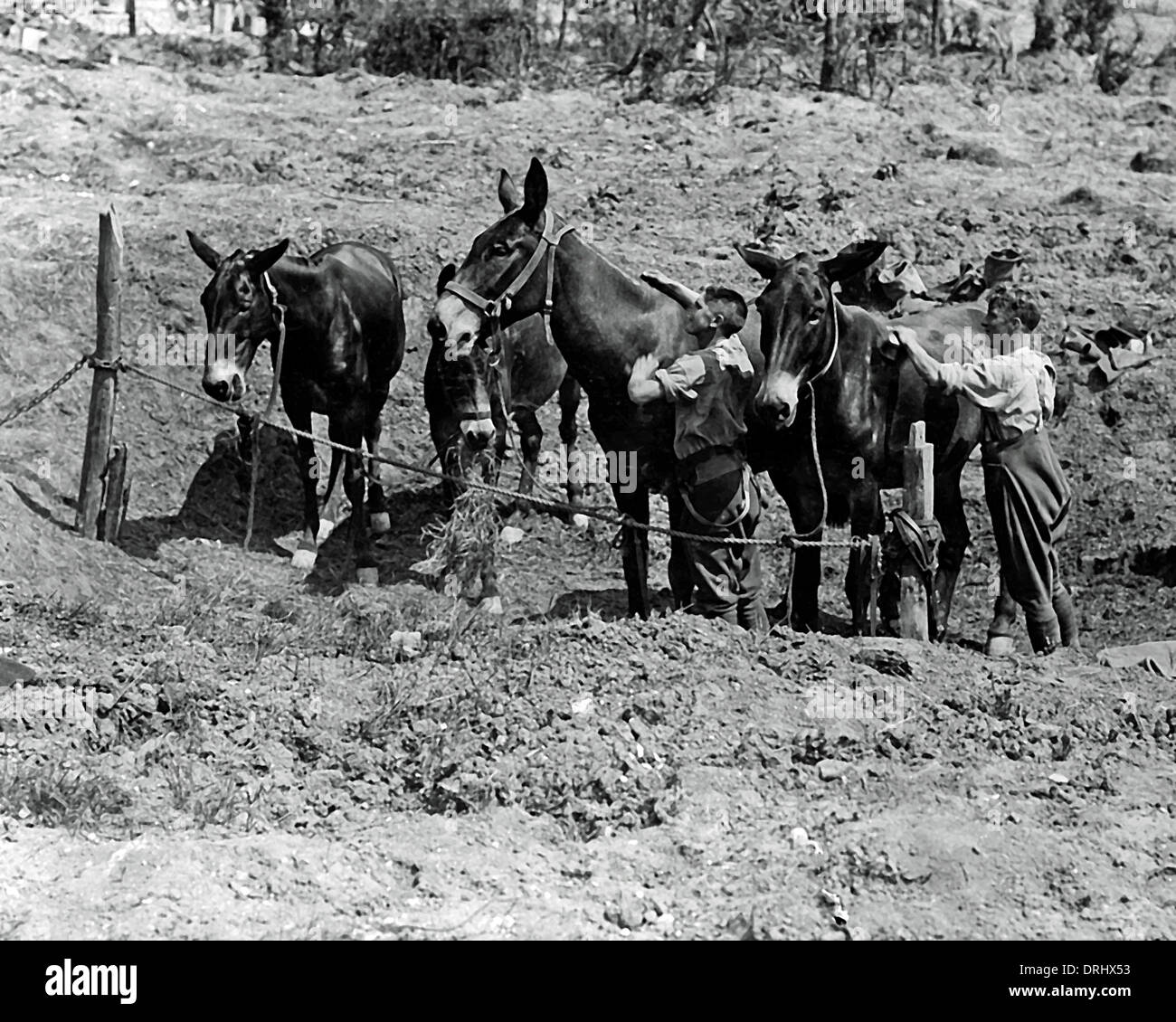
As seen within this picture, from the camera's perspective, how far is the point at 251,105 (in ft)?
60.4

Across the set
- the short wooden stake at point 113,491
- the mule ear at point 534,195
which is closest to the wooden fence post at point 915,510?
the mule ear at point 534,195

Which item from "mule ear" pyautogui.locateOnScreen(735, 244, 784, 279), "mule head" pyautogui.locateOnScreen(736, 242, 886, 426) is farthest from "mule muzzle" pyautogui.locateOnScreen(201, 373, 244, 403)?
"mule head" pyautogui.locateOnScreen(736, 242, 886, 426)

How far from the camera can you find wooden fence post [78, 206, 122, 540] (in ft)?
34.3

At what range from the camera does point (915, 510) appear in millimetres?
8234

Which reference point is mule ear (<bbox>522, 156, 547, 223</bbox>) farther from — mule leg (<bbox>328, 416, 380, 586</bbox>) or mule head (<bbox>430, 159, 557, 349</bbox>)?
mule leg (<bbox>328, 416, 380, 586</bbox>)

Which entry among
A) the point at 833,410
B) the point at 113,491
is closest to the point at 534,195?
the point at 833,410

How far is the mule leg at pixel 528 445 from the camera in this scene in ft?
39.2

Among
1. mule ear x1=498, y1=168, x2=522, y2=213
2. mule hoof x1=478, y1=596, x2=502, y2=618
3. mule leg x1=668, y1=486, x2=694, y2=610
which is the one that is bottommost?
mule hoof x1=478, y1=596, x2=502, y2=618

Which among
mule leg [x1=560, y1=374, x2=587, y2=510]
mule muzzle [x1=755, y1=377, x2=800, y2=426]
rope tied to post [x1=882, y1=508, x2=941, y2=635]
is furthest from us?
mule leg [x1=560, y1=374, x2=587, y2=510]

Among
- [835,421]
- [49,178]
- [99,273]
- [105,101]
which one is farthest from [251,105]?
[835,421]

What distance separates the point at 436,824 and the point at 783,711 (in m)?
1.71

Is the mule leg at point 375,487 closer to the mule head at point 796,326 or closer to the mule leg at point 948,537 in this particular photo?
the mule leg at point 948,537

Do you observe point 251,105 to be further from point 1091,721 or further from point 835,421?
point 1091,721

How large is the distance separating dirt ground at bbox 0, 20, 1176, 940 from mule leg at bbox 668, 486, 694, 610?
55 cm
